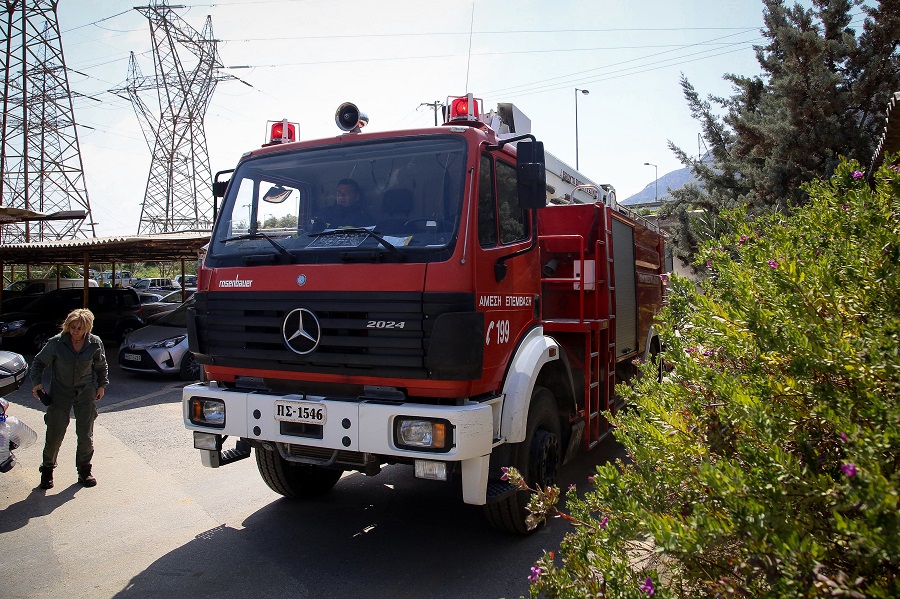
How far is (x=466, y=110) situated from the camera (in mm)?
4562

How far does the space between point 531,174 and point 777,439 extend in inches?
106

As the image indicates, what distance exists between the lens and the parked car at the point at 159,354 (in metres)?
11.8

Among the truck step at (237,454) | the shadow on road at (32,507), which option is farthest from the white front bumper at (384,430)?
the shadow on road at (32,507)

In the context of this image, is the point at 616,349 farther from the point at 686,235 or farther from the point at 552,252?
the point at 686,235

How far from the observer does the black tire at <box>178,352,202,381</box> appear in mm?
12063

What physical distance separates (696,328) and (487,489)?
1888 millimetres

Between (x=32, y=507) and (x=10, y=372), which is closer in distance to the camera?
(x=32, y=507)

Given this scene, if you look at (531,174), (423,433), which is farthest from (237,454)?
(531,174)

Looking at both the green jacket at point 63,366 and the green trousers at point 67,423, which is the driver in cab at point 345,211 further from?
the green trousers at point 67,423

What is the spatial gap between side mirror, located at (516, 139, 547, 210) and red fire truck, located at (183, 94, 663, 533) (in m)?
0.01

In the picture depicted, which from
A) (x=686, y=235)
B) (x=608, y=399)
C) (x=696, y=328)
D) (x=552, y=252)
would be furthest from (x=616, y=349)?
(x=686, y=235)

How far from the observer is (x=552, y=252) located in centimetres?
586

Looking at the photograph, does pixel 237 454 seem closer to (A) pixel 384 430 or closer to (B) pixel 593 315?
(A) pixel 384 430

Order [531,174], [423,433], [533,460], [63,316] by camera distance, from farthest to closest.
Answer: [63,316] → [533,460] → [531,174] → [423,433]
